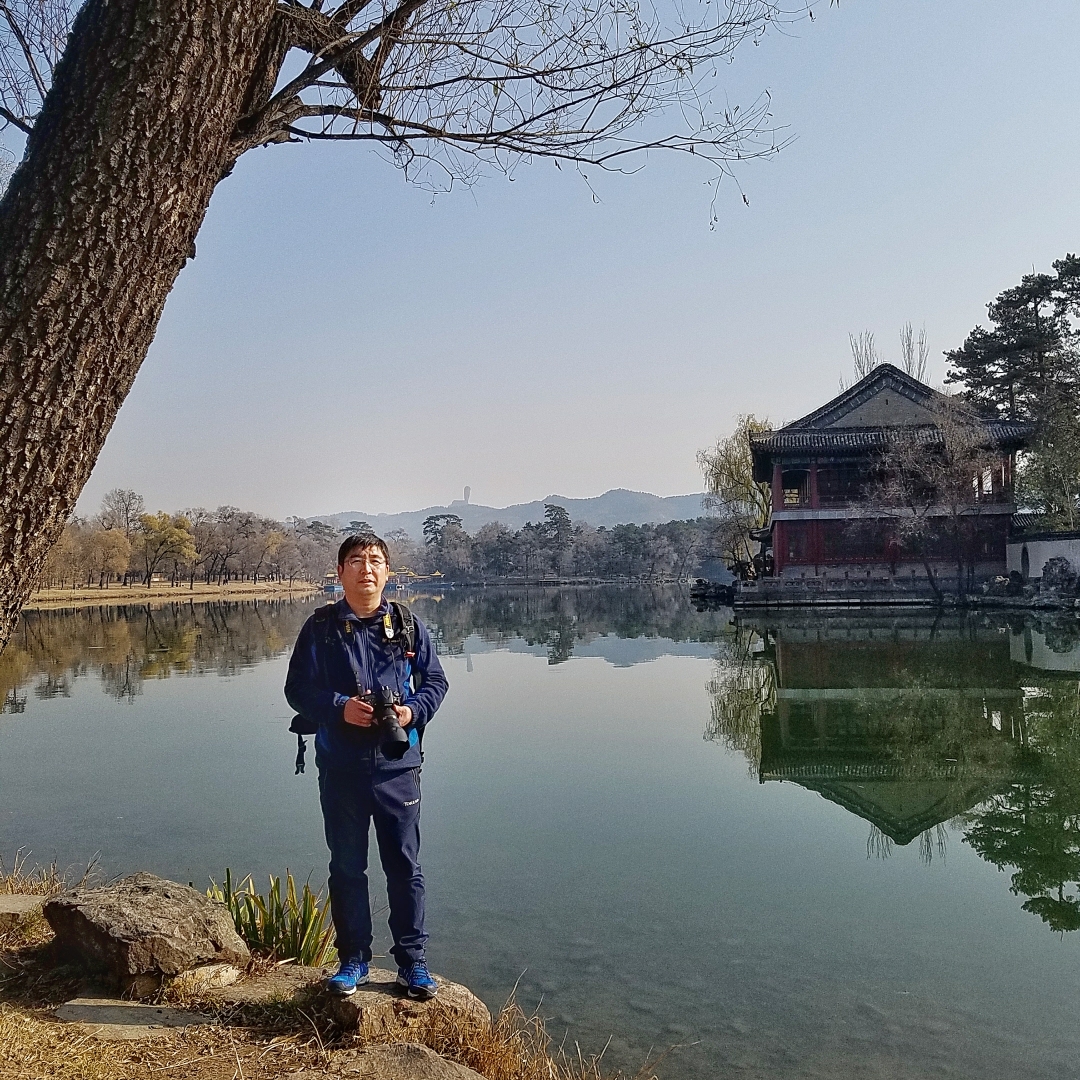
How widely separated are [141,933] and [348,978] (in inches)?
24.9

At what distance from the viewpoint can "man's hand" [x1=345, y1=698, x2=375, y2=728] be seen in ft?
7.93

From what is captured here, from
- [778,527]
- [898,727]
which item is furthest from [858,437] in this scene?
[898,727]

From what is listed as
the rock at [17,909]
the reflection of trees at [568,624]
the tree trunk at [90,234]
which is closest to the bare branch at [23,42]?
the tree trunk at [90,234]

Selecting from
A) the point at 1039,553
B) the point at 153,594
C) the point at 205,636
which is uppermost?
the point at 1039,553

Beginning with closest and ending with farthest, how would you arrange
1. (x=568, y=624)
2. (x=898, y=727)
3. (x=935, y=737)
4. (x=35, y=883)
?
(x=35, y=883) → (x=935, y=737) → (x=898, y=727) → (x=568, y=624)

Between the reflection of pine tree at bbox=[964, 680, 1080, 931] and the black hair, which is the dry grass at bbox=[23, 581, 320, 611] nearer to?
the reflection of pine tree at bbox=[964, 680, 1080, 931]

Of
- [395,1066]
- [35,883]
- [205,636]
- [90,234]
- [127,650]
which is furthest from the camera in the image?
[205,636]

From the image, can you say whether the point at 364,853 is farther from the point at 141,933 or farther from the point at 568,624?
the point at 568,624

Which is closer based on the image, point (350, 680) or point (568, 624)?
point (350, 680)

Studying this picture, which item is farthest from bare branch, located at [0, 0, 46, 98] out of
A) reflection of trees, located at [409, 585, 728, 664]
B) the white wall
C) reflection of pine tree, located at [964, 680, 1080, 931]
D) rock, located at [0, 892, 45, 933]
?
the white wall

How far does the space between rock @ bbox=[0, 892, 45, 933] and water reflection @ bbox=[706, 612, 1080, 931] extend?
13.6ft

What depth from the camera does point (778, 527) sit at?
26500mm

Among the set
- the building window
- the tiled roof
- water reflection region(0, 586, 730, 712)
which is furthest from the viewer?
the building window

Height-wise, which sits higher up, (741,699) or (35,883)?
(35,883)
